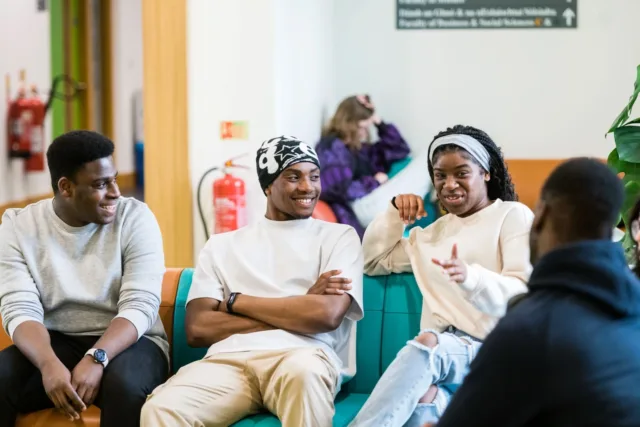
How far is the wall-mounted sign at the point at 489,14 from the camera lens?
637 centimetres

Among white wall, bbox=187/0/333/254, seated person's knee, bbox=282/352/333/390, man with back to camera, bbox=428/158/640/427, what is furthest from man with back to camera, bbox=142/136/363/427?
white wall, bbox=187/0/333/254

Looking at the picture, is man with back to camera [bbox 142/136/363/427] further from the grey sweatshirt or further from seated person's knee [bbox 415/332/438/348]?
seated person's knee [bbox 415/332/438/348]

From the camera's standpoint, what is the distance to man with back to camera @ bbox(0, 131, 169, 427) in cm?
246

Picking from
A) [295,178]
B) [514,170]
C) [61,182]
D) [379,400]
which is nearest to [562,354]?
[379,400]

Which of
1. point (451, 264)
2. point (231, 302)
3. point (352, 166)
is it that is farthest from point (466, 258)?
point (352, 166)

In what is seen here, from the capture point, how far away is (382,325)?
2.71m

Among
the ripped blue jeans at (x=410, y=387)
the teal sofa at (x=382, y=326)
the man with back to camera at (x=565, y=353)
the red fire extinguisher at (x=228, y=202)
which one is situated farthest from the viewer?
the red fire extinguisher at (x=228, y=202)

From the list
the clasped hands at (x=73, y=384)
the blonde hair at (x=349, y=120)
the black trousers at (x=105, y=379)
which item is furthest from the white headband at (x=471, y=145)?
the blonde hair at (x=349, y=120)

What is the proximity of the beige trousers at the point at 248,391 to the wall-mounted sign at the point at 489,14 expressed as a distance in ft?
14.7

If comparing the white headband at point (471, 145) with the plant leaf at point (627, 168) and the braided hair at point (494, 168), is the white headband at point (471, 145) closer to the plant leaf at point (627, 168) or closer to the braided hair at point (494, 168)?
the braided hair at point (494, 168)

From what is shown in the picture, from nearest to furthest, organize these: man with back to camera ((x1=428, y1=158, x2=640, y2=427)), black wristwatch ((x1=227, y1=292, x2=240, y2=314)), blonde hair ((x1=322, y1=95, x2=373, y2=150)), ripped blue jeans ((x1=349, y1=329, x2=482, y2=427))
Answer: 1. man with back to camera ((x1=428, y1=158, x2=640, y2=427))
2. ripped blue jeans ((x1=349, y1=329, x2=482, y2=427))
3. black wristwatch ((x1=227, y1=292, x2=240, y2=314))
4. blonde hair ((x1=322, y1=95, x2=373, y2=150))

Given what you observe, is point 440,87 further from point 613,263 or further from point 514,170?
point 613,263

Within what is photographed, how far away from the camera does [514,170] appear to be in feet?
19.5

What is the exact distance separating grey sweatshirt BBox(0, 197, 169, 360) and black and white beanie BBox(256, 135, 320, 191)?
16.2 inches
